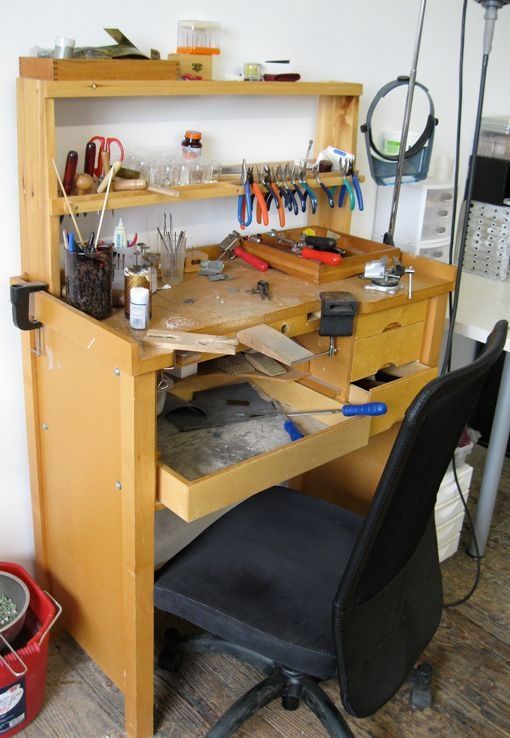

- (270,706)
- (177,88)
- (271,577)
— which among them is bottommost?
(270,706)

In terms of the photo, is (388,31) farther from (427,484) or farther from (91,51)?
(427,484)

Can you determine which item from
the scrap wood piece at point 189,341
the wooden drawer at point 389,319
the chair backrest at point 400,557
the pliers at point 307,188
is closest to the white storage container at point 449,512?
the wooden drawer at point 389,319

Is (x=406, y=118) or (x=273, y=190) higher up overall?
(x=406, y=118)

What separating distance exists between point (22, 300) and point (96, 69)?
0.48m

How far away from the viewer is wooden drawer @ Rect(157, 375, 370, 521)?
1.42m

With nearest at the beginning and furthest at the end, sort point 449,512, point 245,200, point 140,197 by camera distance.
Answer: point 140,197
point 245,200
point 449,512

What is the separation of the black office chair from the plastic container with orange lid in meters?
0.94

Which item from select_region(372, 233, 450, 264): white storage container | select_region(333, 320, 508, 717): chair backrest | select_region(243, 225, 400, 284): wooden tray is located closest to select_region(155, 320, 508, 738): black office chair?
select_region(333, 320, 508, 717): chair backrest

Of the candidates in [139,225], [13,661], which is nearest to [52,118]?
[139,225]

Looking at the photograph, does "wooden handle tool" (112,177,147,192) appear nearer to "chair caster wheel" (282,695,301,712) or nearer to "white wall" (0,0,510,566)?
"white wall" (0,0,510,566)

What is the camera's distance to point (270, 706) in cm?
181

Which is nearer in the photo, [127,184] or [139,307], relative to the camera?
[139,307]

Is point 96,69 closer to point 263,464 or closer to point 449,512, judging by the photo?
point 263,464

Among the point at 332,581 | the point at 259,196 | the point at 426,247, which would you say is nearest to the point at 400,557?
the point at 332,581
